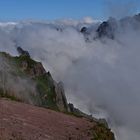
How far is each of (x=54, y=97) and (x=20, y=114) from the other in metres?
125

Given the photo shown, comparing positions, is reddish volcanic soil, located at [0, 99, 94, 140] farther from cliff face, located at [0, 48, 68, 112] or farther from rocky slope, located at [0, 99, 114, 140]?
cliff face, located at [0, 48, 68, 112]

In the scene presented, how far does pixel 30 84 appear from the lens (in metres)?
146

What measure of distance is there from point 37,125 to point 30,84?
11416cm

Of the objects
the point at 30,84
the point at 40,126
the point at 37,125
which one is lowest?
the point at 40,126

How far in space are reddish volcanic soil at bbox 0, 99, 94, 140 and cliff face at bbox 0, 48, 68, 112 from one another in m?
66.3

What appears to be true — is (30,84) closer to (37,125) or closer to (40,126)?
(37,125)

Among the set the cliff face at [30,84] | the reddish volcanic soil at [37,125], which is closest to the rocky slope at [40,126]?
the reddish volcanic soil at [37,125]

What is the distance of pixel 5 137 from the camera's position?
26.8 meters

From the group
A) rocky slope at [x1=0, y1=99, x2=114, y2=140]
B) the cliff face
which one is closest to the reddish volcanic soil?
rocky slope at [x1=0, y1=99, x2=114, y2=140]

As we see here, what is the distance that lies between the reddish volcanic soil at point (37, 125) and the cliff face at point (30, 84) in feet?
218

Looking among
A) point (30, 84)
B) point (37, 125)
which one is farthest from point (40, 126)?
point (30, 84)

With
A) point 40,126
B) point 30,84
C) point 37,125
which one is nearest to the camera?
point 40,126

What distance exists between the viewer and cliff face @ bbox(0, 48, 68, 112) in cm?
12149

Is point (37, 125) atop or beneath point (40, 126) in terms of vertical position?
atop
